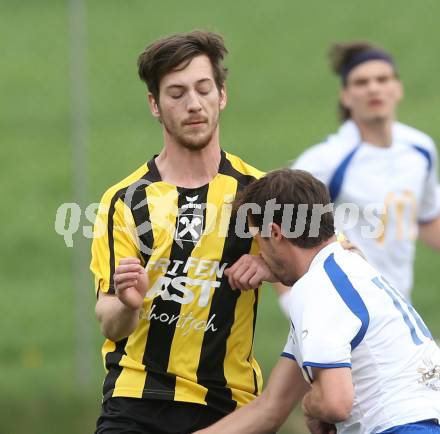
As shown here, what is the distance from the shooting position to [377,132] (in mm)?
8555

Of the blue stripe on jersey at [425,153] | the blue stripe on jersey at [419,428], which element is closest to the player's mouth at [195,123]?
the blue stripe on jersey at [419,428]

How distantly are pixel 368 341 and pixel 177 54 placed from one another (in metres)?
1.47

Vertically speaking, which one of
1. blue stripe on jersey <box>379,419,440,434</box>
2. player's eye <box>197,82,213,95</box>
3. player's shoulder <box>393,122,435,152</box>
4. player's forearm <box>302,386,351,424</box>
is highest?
player's shoulder <box>393,122,435,152</box>

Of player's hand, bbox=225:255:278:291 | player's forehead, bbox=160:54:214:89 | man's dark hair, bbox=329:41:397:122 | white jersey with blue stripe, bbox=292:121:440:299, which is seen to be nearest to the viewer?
player's hand, bbox=225:255:278:291

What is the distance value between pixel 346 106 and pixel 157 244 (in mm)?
3918

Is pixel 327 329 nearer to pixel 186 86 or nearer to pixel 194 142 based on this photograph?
pixel 194 142

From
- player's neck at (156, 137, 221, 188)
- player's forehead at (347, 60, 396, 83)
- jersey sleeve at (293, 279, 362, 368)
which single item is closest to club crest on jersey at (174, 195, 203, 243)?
player's neck at (156, 137, 221, 188)

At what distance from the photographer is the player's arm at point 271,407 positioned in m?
5.18

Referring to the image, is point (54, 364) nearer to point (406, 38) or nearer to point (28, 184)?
point (28, 184)

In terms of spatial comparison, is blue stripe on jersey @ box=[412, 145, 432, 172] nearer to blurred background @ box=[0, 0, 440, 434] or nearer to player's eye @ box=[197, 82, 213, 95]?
blurred background @ box=[0, 0, 440, 434]

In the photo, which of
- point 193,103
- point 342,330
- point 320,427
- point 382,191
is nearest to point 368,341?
point 342,330

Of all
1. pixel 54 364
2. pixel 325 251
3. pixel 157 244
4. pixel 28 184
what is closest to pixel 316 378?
pixel 325 251

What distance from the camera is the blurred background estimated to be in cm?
1313

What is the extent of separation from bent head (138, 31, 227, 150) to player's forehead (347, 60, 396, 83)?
3578 millimetres
